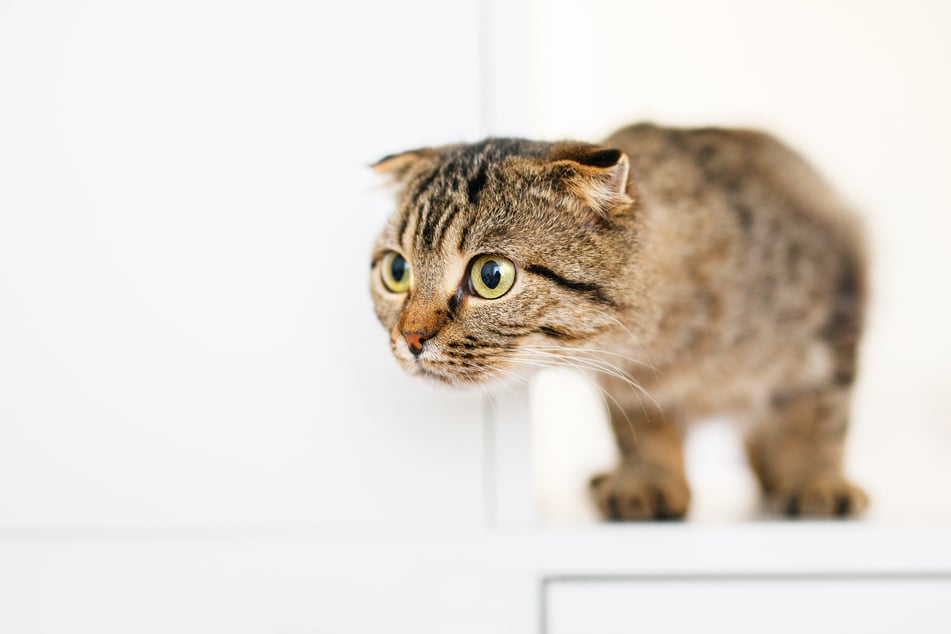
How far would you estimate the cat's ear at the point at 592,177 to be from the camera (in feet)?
2.35

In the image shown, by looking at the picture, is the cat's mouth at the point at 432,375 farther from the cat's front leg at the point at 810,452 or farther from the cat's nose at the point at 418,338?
the cat's front leg at the point at 810,452

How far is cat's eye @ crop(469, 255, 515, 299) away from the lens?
0.74m

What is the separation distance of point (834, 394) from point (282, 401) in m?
0.70

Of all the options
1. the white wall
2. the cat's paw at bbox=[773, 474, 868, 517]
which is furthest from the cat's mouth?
the white wall

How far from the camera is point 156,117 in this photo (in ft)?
2.78

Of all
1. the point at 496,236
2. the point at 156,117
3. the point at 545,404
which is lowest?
the point at 545,404

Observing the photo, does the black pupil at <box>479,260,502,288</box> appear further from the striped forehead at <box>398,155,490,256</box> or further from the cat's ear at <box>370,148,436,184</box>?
the cat's ear at <box>370,148,436,184</box>

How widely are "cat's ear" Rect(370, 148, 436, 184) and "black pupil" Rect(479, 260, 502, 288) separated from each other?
6.0 inches

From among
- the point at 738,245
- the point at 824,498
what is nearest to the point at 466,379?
the point at 738,245

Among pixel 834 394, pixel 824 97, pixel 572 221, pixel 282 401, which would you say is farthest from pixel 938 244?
pixel 282 401

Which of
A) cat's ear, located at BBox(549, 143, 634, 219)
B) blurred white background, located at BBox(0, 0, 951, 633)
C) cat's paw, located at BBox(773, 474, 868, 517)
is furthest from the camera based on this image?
cat's paw, located at BBox(773, 474, 868, 517)

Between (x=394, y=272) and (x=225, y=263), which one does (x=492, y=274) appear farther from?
(x=225, y=263)

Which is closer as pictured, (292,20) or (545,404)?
(292,20)

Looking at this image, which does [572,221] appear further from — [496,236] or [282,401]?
[282,401]
